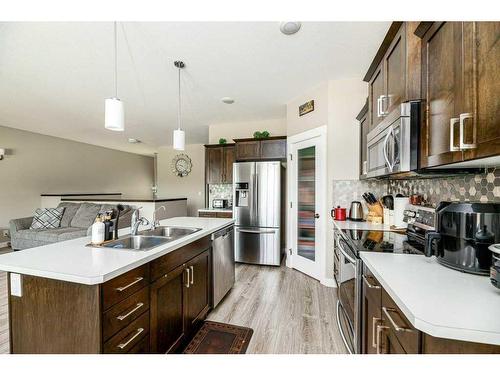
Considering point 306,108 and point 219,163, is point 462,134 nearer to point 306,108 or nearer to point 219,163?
point 306,108

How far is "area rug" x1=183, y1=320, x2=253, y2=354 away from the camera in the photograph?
5.78 ft

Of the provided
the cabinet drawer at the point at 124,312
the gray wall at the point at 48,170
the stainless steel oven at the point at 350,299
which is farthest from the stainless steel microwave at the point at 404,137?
the gray wall at the point at 48,170

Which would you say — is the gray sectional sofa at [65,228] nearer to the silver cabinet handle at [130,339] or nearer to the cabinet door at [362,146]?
the silver cabinet handle at [130,339]

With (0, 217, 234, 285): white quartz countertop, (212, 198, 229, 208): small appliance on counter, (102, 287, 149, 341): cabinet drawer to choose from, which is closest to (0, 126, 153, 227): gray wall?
(212, 198, 229, 208): small appliance on counter

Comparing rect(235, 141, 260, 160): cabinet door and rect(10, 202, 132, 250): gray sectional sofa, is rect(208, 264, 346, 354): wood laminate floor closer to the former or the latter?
rect(235, 141, 260, 160): cabinet door

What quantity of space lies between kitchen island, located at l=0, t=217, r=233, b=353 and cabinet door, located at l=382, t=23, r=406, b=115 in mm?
1823

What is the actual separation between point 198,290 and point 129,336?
822 millimetres

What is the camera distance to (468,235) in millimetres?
987

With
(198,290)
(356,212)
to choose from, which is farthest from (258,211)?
(198,290)

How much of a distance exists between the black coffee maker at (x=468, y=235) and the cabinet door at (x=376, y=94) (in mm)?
960

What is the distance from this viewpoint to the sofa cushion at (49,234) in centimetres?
394

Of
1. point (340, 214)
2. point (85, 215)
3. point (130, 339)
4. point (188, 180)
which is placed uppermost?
point (188, 180)
